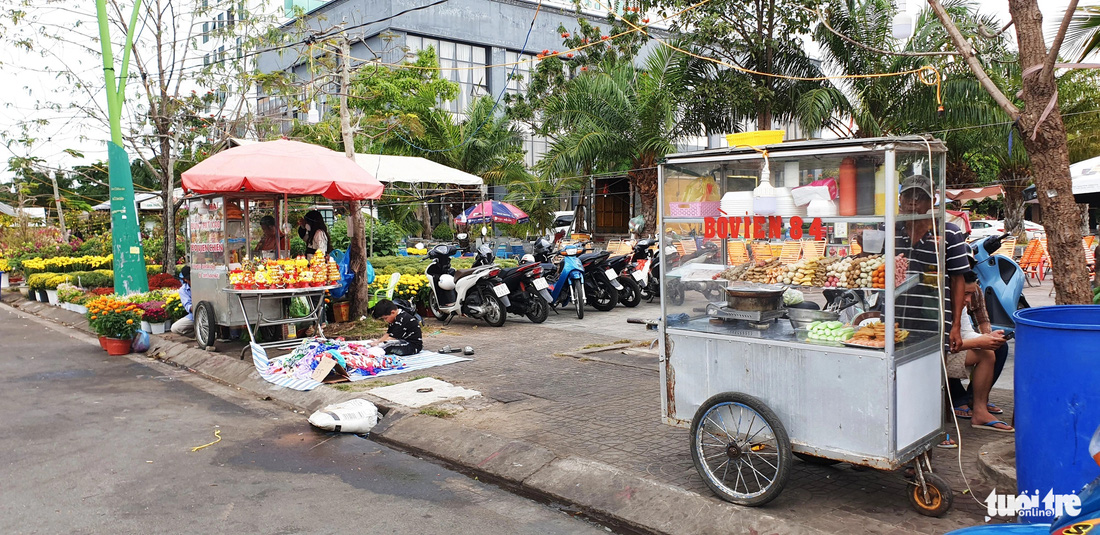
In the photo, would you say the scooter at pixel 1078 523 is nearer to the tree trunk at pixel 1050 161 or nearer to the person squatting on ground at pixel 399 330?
the tree trunk at pixel 1050 161

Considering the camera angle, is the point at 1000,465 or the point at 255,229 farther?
the point at 255,229

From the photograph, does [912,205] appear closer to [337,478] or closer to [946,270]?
[946,270]

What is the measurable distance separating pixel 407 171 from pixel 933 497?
11792 mm

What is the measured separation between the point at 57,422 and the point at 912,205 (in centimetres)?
714

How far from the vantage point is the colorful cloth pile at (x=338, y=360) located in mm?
8336

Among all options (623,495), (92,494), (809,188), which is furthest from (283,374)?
(809,188)

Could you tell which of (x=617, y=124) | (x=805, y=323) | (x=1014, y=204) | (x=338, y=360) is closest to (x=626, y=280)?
(x=617, y=124)

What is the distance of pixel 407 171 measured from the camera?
14555 millimetres

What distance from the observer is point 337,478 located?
5379mm

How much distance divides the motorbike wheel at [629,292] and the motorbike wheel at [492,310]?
2711 millimetres

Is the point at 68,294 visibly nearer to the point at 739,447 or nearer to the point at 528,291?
the point at 528,291

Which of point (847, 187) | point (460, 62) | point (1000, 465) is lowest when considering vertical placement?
point (1000, 465)

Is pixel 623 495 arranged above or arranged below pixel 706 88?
below

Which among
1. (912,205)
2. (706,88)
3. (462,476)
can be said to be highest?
(706,88)
